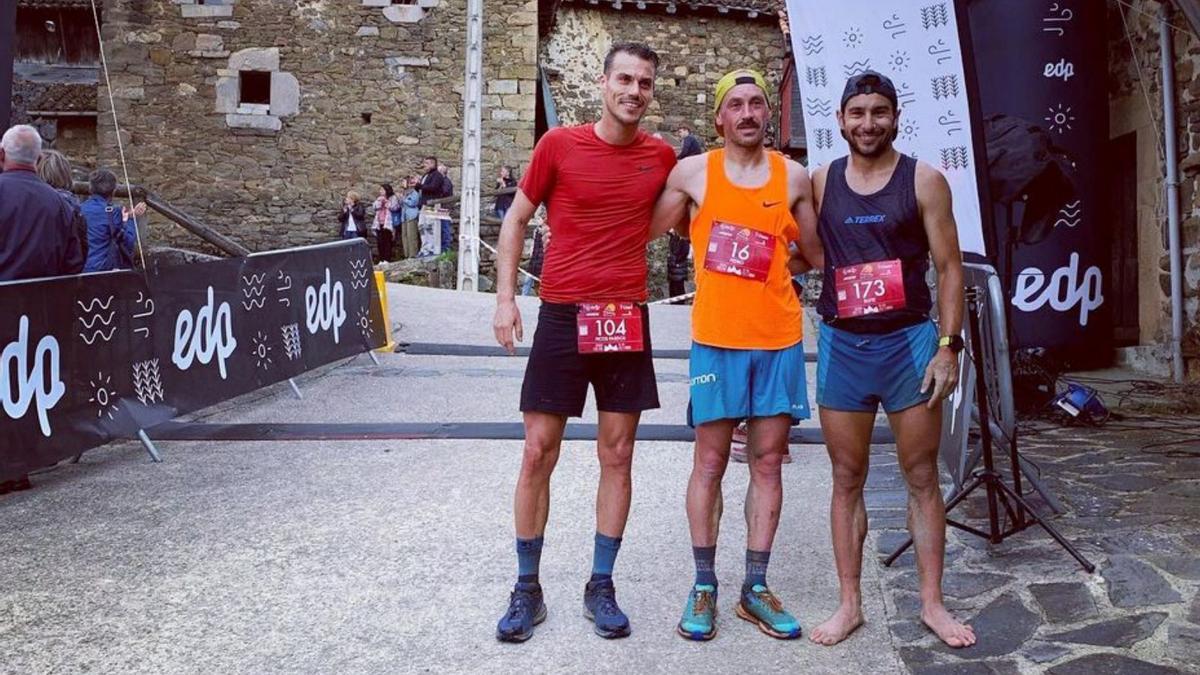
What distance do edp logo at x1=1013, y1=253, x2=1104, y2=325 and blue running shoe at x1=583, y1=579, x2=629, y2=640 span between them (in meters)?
5.96

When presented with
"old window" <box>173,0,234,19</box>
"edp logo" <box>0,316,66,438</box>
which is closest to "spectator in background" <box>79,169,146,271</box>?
"edp logo" <box>0,316,66,438</box>

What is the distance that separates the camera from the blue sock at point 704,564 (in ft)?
12.3

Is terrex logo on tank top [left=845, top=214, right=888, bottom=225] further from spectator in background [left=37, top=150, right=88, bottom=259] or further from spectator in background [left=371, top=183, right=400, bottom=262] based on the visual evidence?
spectator in background [left=371, top=183, right=400, bottom=262]

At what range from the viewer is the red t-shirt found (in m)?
3.72

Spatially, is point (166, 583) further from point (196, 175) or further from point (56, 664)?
point (196, 175)

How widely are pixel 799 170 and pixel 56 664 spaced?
2.77 m

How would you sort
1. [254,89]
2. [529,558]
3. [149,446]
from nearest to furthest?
[529,558]
[149,446]
[254,89]

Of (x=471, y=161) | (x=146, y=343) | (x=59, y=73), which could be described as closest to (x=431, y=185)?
(x=471, y=161)

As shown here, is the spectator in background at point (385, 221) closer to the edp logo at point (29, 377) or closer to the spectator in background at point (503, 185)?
the spectator in background at point (503, 185)

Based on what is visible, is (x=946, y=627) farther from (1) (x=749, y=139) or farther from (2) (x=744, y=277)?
(1) (x=749, y=139)

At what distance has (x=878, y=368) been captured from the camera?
3635 mm

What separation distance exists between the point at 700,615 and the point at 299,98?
736 inches

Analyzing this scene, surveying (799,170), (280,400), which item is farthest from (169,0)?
(799,170)

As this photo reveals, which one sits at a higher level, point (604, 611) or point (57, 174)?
point (57, 174)
